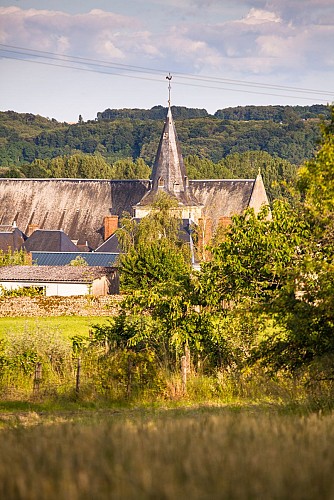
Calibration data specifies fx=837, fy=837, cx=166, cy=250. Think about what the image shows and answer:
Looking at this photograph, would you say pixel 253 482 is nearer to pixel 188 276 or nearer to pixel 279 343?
pixel 279 343

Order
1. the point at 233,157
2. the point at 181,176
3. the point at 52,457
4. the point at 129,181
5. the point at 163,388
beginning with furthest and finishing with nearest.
Result: 1. the point at 233,157
2. the point at 129,181
3. the point at 181,176
4. the point at 163,388
5. the point at 52,457

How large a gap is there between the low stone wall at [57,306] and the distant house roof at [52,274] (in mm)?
5587

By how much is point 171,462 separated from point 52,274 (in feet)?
148

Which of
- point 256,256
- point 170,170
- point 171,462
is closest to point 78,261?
point 170,170

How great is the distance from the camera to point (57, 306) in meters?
42.8

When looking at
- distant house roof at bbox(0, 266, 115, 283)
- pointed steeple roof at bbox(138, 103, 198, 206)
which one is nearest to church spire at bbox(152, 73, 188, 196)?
pointed steeple roof at bbox(138, 103, 198, 206)

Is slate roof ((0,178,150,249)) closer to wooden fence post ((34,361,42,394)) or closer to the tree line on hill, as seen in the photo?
the tree line on hill

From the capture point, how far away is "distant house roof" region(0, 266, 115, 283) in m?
49.1

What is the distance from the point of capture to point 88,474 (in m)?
5.11

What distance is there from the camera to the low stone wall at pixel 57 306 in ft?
140

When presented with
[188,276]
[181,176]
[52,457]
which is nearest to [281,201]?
[188,276]

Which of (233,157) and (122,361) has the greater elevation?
(233,157)

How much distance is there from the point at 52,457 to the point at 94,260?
60655 mm

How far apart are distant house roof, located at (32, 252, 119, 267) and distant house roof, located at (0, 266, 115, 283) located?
1210cm
